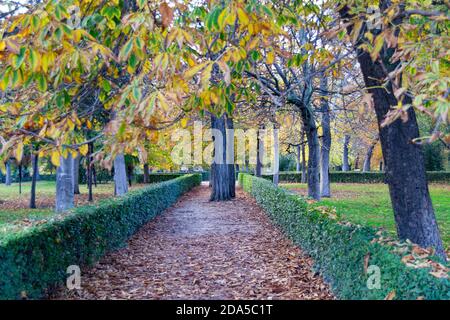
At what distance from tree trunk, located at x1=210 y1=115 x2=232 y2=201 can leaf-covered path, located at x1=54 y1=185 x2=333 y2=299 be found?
714 cm

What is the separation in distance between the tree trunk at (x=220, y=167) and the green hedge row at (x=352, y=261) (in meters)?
10.2

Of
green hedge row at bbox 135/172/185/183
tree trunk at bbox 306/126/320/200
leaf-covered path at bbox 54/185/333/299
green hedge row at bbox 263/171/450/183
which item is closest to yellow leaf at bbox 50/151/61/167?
leaf-covered path at bbox 54/185/333/299

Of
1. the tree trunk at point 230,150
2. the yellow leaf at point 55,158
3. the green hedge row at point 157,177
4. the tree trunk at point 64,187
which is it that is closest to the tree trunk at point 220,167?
the tree trunk at point 230,150

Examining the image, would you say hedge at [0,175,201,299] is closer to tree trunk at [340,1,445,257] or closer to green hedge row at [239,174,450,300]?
green hedge row at [239,174,450,300]

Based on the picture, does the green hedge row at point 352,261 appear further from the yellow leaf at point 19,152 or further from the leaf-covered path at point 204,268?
the yellow leaf at point 19,152

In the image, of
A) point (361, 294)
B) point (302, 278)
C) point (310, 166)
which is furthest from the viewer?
point (310, 166)

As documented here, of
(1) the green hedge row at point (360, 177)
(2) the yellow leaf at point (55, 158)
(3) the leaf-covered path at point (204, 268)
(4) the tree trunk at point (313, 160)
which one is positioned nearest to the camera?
(2) the yellow leaf at point (55, 158)

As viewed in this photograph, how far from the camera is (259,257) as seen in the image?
24.0 ft

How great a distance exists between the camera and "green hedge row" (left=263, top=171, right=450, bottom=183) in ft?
103

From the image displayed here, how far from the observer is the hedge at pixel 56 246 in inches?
151

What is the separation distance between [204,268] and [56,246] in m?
2.58

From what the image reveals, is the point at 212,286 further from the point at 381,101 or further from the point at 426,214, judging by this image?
the point at 381,101
